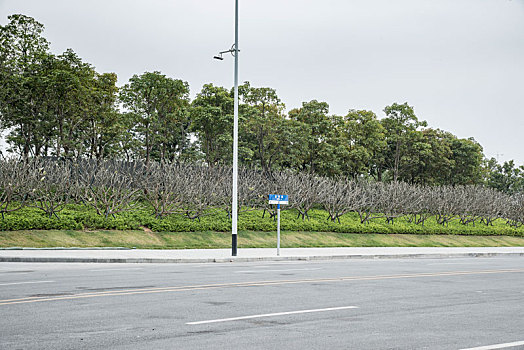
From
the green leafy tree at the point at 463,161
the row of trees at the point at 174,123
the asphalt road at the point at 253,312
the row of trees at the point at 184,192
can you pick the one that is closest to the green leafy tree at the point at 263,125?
the row of trees at the point at 174,123

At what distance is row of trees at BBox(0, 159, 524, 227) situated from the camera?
31.4m

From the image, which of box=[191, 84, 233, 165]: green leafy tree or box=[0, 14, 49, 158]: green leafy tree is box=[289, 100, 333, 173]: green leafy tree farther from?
box=[0, 14, 49, 158]: green leafy tree

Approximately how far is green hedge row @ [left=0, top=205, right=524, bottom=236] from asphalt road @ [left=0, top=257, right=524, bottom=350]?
14200 millimetres

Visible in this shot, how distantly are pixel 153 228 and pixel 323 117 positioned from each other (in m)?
25.8

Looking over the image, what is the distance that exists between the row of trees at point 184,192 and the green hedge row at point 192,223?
21.5 inches

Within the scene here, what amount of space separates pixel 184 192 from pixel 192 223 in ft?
8.31

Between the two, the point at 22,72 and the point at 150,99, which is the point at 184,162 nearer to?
the point at 150,99

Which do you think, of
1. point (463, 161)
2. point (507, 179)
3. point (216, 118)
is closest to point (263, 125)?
point (216, 118)

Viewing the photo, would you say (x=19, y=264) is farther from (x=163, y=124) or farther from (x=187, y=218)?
(x=163, y=124)

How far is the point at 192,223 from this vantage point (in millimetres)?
32281

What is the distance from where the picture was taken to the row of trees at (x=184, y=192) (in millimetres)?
31406

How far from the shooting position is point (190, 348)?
619 centimetres

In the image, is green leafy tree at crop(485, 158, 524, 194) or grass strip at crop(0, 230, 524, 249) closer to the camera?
grass strip at crop(0, 230, 524, 249)

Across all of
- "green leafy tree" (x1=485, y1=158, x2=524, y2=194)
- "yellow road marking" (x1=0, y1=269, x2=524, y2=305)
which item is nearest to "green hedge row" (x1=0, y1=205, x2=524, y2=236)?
"yellow road marking" (x1=0, y1=269, x2=524, y2=305)
